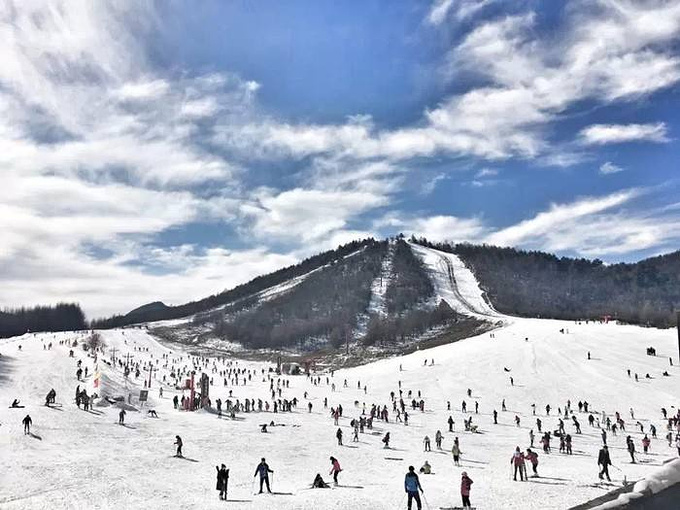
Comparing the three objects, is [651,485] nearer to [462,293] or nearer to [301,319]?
[462,293]

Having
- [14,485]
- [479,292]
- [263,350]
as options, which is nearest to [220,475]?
[14,485]

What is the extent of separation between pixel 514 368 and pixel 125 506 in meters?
47.3

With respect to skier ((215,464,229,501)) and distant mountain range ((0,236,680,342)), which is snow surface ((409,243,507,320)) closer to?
distant mountain range ((0,236,680,342))

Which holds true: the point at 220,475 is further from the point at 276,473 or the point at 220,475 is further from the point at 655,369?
the point at 655,369

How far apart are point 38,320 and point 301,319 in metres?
86.1

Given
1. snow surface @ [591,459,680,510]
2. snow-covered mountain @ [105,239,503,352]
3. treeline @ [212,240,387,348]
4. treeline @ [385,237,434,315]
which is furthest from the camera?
treeline @ [385,237,434,315]

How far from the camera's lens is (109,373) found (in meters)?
53.6

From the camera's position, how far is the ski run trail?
59.7 feet

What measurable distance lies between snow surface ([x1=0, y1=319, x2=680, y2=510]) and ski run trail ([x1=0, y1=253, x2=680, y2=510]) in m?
0.11

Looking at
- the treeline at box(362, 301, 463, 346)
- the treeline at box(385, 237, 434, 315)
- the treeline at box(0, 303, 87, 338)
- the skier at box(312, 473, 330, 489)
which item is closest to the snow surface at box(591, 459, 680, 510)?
the skier at box(312, 473, 330, 489)

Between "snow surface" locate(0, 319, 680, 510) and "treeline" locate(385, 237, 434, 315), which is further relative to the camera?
"treeline" locate(385, 237, 434, 315)

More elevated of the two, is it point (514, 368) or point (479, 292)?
point (479, 292)

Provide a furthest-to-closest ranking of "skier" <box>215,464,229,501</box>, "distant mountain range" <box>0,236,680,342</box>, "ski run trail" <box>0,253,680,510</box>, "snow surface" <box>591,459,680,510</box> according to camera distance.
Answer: "distant mountain range" <box>0,236,680,342</box> → "ski run trail" <box>0,253,680,510</box> → "skier" <box>215,464,229,501</box> → "snow surface" <box>591,459,680,510</box>

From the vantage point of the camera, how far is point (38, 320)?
179 metres
